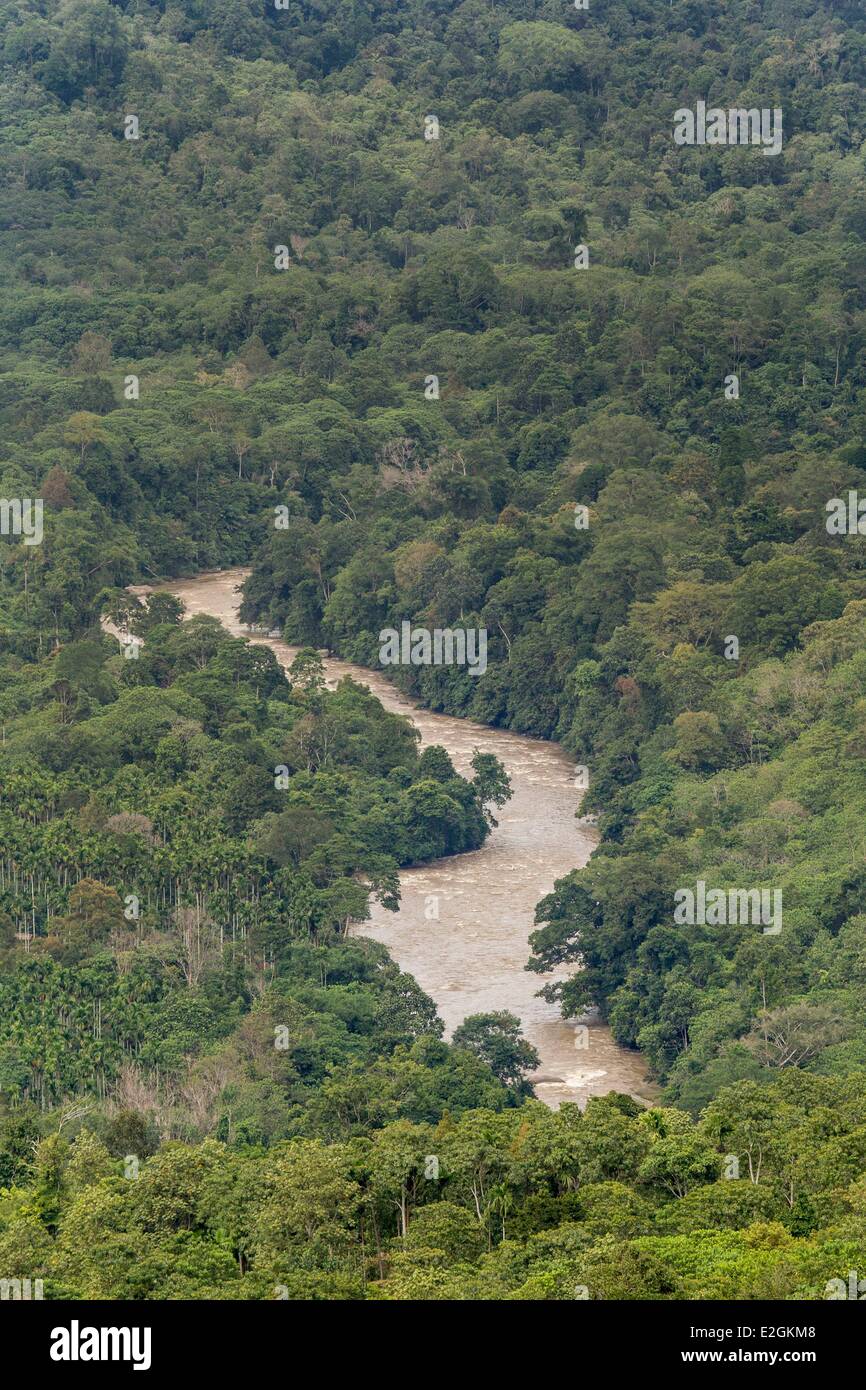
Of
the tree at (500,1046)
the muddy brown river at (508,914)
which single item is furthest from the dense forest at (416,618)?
the muddy brown river at (508,914)

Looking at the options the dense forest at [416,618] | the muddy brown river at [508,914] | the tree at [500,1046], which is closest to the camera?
the dense forest at [416,618]

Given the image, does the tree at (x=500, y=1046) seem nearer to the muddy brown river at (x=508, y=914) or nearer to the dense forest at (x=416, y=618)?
the dense forest at (x=416, y=618)

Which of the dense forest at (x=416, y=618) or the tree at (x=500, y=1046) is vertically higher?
the dense forest at (x=416, y=618)

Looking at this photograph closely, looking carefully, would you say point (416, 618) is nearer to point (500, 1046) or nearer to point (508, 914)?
point (508, 914)

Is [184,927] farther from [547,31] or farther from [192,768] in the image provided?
[547,31]

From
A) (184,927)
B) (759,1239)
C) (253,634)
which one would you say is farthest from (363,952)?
(253,634)

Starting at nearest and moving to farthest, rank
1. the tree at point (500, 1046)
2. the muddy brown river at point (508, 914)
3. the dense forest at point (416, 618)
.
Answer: the dense forest at point (416, 618)
the tree at point (500, 1046)
the muddy brown river at point (508, 914)
